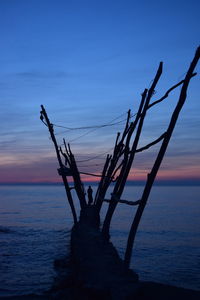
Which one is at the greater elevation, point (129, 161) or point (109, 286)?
point (129, 161)

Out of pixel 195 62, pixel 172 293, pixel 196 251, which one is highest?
pixel 195 62

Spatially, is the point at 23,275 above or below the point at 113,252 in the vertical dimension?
below

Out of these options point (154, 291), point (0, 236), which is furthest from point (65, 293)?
point (0, 236)

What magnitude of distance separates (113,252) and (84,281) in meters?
2.41

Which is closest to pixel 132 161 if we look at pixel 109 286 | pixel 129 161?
pixel 129 161

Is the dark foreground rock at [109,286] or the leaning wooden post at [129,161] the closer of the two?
the dark foreground rock at [109,286]

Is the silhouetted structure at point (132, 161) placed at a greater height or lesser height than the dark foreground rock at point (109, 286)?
greater

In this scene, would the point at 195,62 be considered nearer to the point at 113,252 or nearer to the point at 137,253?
the point at 113,252

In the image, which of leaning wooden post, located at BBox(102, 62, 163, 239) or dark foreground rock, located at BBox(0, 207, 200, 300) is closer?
dark foreground rock, located at BBox(0, 207, 200, 300)

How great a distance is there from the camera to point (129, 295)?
549 cm

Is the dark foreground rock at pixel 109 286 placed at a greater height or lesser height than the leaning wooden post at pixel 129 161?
lesser

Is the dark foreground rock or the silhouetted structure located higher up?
the silhouetted structure

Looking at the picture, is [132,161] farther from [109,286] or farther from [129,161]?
[109,286]

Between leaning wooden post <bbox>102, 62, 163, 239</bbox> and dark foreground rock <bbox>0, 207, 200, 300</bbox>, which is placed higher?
leaning wooden post <bbox>102, 62, 163, 239</bbox>
